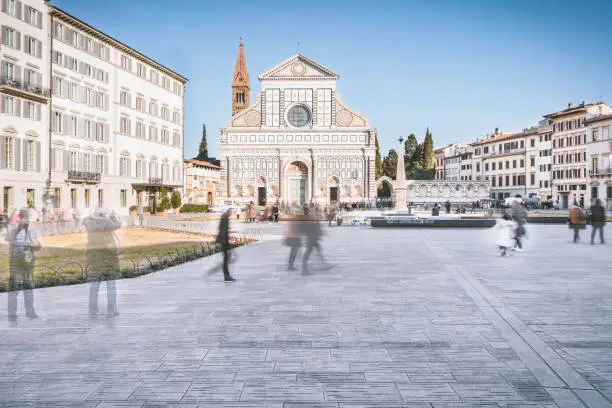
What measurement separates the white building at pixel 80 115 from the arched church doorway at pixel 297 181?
21.0m

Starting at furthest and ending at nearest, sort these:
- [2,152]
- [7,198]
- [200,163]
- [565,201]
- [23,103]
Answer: [200,163] → [565,201] → [23,103] → [7,198] → [2,152]

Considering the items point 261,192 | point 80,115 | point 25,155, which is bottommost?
point 261,192

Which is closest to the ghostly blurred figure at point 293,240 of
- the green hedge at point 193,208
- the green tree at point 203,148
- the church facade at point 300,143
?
the green hedge at point 193,208

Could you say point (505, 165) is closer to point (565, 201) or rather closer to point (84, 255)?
point (565, 201)

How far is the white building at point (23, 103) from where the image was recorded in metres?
37.3

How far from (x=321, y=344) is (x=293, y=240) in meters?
6.99

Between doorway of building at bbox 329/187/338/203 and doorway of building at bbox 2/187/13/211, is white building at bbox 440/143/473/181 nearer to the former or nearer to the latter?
doorway of building at bbox 329/187/338/203

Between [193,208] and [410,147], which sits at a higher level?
[410,147]

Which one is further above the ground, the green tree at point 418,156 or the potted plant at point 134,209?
the green tree at point 418,156

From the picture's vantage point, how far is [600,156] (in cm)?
6719

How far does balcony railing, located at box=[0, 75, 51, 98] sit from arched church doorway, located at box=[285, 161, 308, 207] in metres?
41.2

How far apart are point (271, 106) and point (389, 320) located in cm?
7195

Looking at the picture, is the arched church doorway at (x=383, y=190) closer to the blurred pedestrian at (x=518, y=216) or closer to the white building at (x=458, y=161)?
the white building at (x=458, y=161)

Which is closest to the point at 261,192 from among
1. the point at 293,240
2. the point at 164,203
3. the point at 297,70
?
the point at 297,70
